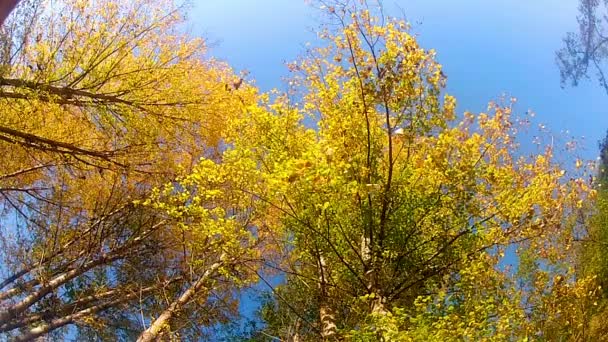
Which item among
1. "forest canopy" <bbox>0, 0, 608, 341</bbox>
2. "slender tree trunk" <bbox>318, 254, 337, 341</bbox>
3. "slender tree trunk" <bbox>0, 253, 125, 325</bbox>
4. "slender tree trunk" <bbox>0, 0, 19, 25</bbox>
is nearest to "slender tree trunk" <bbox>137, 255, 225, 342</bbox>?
"forest canopy" <bbox>0, 0, 608, 341</bbox>

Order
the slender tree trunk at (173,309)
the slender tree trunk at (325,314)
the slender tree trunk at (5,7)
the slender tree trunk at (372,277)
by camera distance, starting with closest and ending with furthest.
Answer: the slender tree trunk at (5,7), the slender tree trunk at (372,277), the slender tree trunk at (325,314), the slender tree trunk at (173,309)

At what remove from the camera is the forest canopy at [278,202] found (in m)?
5.15

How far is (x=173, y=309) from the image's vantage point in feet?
28.7

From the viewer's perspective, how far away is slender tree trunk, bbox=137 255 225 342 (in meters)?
8.16

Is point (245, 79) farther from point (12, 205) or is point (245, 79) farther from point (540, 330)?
point (540, 330)

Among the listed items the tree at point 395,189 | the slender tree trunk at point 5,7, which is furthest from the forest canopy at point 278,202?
the slender tree trunk at point 5,7

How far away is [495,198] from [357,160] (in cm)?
132

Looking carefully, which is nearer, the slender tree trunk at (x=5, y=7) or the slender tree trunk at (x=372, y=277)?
the slender tree trunk at (x=5, y=7)

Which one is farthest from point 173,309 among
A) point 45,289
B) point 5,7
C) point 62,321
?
point 5,7

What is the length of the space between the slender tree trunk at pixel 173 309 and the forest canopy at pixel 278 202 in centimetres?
4

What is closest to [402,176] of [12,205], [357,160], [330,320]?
[357,160]

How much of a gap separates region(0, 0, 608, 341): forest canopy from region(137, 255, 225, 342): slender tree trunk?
4 cm

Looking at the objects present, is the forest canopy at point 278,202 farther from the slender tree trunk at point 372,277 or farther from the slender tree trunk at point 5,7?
the slender tree trunk at point 5,7

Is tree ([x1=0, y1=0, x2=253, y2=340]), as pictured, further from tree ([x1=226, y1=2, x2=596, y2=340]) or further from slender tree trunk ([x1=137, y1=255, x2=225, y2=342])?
tree ([x1=226, y1=2, x2=596, y2=340])
